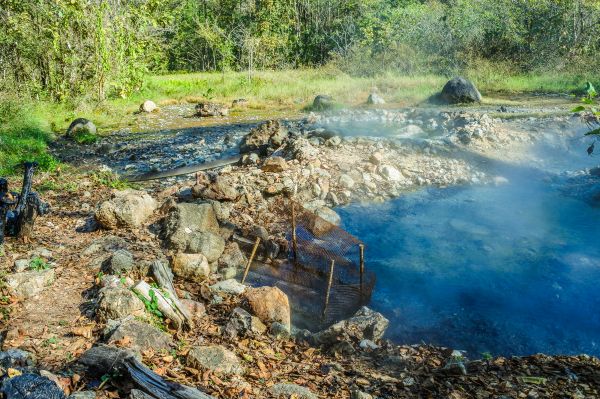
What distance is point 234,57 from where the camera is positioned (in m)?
28.5

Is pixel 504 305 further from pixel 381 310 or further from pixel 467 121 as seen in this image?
pixel 467 121

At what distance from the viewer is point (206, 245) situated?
5.95m

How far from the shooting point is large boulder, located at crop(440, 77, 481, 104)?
16.6m

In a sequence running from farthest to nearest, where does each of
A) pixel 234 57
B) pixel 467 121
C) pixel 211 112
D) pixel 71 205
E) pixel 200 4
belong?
pixel 200 4 → pixel 234 57 → pixel 211 112 → pixel 467 121 → pixel 71 205

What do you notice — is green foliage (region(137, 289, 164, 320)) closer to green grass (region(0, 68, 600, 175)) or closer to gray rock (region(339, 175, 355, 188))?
gray rock (region(339, 175, 355, 188))

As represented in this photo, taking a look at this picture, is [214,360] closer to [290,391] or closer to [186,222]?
[290,391]

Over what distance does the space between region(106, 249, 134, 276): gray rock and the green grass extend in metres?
7.73

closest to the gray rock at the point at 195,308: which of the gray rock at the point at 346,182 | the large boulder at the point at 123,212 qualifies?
the large boulder at the point at 123,212

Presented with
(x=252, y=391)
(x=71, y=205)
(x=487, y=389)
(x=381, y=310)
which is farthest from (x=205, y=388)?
(x=71, y=205)

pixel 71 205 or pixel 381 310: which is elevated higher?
pixel 71 205

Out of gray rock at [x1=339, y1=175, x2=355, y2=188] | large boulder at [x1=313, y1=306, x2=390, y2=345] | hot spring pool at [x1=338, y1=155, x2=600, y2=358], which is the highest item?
gray rock at [x1=339, y1=175, x2=355, y2=188]

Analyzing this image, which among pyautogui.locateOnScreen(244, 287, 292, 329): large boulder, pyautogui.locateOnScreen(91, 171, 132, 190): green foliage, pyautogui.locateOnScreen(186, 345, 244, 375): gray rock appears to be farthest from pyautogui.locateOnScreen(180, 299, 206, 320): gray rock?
pyautogui.locateOnScreen(91, 171, 132, 190): green foliage

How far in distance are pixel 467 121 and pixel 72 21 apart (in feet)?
45.8

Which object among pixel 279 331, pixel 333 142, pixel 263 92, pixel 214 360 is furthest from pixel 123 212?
pixel 263 92
